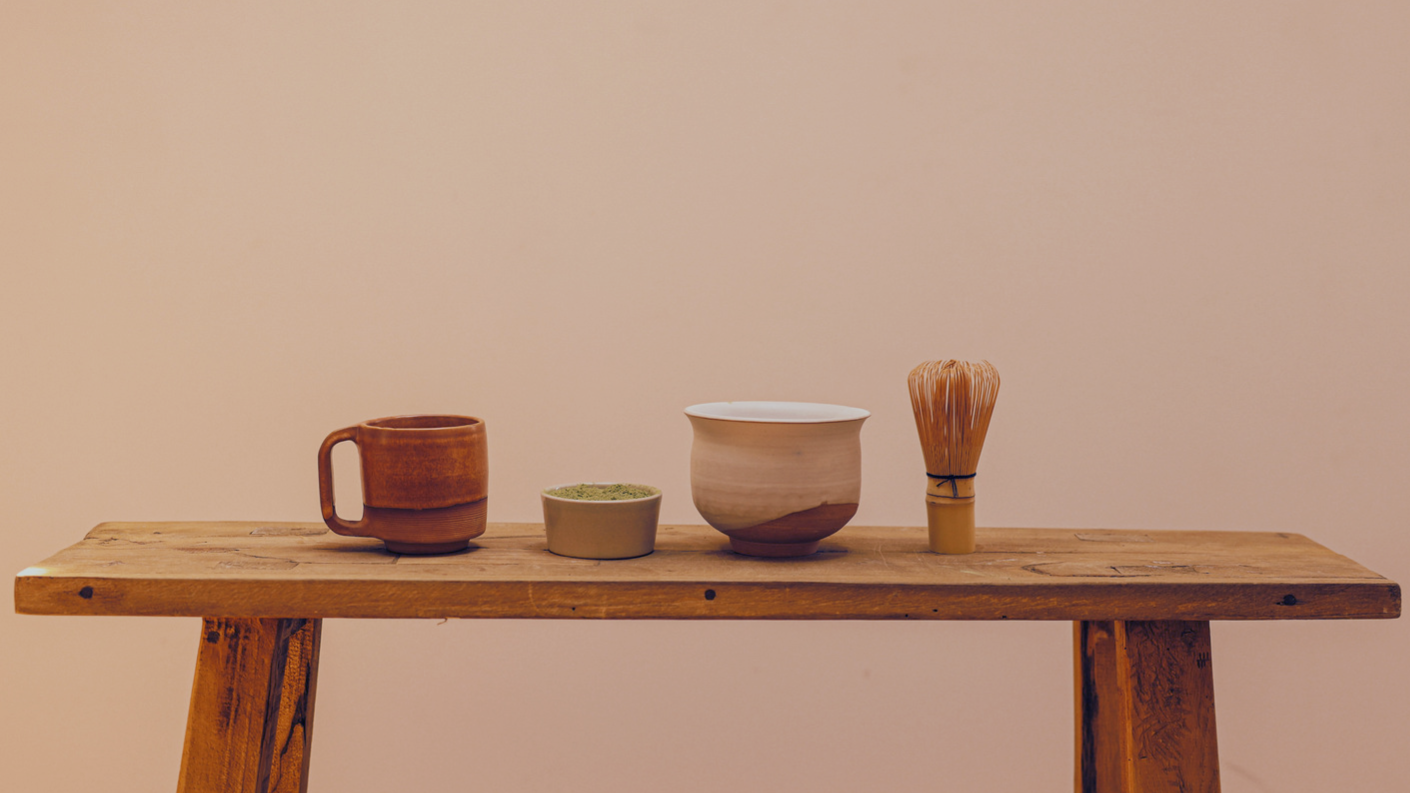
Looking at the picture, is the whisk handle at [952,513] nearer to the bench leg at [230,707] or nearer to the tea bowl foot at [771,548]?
the tea bowl foot at [771,548]

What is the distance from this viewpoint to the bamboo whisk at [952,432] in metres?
1.13

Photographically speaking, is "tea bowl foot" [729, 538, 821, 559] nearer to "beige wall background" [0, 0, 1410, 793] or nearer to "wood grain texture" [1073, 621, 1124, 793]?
"wood grain texture" [1073, 621, 1124, 793]

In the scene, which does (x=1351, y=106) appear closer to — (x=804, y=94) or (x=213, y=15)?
(x=804, y=94)

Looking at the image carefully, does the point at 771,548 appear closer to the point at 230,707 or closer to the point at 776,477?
the point at 776,477

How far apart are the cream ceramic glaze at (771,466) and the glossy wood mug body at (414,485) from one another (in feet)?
0.78

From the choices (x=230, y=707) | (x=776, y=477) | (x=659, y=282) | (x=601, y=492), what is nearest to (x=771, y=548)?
(x=776, y=477)

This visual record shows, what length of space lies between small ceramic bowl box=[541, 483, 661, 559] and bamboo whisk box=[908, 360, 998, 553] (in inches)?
11.8

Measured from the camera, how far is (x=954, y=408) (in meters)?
1.14

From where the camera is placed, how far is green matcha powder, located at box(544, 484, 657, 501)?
3.76ft

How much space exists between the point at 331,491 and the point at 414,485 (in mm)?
89

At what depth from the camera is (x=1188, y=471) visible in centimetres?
183

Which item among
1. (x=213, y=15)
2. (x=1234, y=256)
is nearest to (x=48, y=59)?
(x=213, y=15)

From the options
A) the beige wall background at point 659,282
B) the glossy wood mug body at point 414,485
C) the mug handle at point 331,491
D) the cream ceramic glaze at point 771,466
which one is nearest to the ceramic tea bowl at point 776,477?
the cream ceramic glaze at point 771,466

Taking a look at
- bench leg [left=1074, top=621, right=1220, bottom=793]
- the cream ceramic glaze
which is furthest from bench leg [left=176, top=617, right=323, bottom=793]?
bench leg [left=1074, top=621, right=1220, bottom=793]
